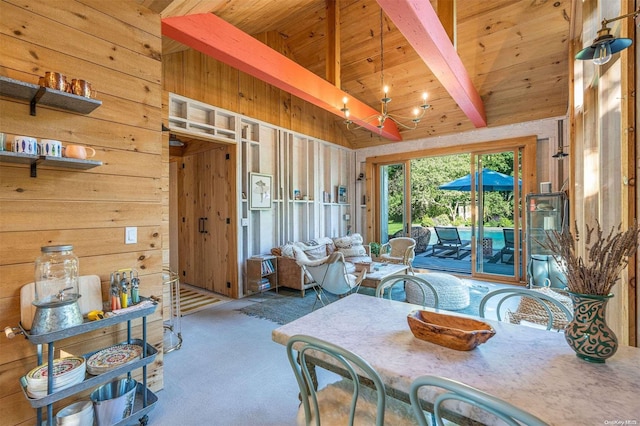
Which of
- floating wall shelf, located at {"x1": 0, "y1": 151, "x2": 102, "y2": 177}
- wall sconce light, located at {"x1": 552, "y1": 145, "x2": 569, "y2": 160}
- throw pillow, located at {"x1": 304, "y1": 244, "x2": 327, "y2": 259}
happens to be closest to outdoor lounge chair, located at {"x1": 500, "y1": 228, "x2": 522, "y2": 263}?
wall sconce light, located at {"x1": 552, "y1": 145, "x2": 569, "y2": 160}

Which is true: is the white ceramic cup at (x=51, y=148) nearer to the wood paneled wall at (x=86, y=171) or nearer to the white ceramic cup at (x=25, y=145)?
the white ceramic cup at (x=25, y=145)

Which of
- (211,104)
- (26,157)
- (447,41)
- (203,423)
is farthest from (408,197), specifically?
(26,157)

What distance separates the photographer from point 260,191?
4934 mm

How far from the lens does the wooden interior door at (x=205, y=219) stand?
473 centimetres

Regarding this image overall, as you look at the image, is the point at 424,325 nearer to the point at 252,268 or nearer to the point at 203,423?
the point at 203,423

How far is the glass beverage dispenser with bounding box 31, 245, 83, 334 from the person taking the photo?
58.2 inches

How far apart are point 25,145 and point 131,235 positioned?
0.78 metres

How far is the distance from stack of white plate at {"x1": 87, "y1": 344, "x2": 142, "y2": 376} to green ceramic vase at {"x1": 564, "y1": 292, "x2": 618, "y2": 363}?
7.40 ft

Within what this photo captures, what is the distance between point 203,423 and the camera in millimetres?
1854

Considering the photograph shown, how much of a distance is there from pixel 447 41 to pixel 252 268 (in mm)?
3962

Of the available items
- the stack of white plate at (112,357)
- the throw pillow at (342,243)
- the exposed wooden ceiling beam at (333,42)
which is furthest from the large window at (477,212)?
the stack of white plate at (112,357)

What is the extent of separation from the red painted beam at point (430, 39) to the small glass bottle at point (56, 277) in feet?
9.24

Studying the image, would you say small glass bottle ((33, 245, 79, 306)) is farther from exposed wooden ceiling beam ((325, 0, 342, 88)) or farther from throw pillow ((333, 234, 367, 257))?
throw pillow ((333, 234, 367, 257))

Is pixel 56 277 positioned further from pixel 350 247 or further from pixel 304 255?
pixel 350 247
